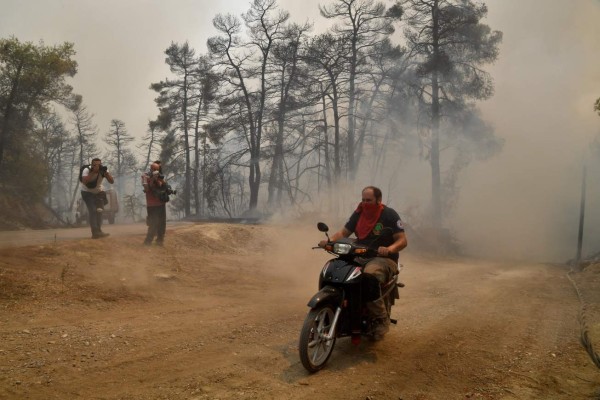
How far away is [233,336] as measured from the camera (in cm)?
573

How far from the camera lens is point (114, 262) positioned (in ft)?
29.6

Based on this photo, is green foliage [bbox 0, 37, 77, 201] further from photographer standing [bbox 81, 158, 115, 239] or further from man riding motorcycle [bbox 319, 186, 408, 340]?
man riding motorcycle [bbox 319, 186, 408, 340]

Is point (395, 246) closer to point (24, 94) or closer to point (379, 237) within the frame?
point (379, 237)

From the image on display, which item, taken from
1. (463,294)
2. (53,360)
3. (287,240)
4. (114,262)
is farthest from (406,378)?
(287,240)

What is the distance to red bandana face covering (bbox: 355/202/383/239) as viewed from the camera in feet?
19.0

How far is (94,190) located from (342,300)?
24.5ft

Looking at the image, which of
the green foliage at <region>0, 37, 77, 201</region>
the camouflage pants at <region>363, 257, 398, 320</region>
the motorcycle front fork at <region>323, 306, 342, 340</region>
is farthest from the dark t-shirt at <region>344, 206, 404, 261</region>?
the green foliage at <region>0, 37, 77, 201</region>

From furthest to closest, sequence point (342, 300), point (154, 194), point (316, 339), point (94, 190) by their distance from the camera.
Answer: point (154, 194) < point (94, 190) < point (342, 300) < point (316, 339)

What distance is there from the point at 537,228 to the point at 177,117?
26.1 metres

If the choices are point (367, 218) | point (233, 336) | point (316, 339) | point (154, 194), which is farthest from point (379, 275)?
point (154, 194)

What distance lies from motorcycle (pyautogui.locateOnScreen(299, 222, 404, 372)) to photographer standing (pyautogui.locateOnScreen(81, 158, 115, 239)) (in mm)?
6873

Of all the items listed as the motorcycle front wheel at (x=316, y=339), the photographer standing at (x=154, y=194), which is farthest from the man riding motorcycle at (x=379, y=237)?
the photographer standing at (x=154, y=194)

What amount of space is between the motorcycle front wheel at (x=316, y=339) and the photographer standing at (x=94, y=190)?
7.06 m

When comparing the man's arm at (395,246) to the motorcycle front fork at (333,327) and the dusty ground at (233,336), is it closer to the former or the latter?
the motorcycle front fork at (333,327)
